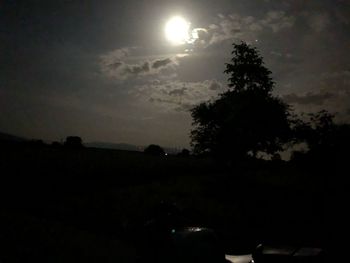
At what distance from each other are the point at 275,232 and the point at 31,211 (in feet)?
62.9

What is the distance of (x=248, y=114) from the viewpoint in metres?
48.4

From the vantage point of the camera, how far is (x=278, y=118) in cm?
4912

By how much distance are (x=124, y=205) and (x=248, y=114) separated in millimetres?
18958

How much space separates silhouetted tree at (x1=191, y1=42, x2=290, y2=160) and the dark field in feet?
15.2

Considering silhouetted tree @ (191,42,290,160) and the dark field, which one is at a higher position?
silhouetted tree @ (191,42,290,160)

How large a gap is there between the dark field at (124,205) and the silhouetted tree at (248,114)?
4.63 metres

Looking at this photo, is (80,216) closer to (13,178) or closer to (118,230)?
(118,230)

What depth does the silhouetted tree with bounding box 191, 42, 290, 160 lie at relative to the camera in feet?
159

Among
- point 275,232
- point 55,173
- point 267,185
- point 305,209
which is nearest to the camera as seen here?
point 275,232

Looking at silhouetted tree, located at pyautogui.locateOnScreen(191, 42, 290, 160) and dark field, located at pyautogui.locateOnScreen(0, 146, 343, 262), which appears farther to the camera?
silhouetted tree, located at pyautogui.locateOnScreen(191, 42, 290, 160)

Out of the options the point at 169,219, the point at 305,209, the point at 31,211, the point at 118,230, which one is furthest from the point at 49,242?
the point at 305,209

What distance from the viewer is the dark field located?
2425 centimetres

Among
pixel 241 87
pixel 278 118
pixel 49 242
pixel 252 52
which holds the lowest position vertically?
pixel 49 242

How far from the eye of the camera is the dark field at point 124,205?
2425 centimetres
